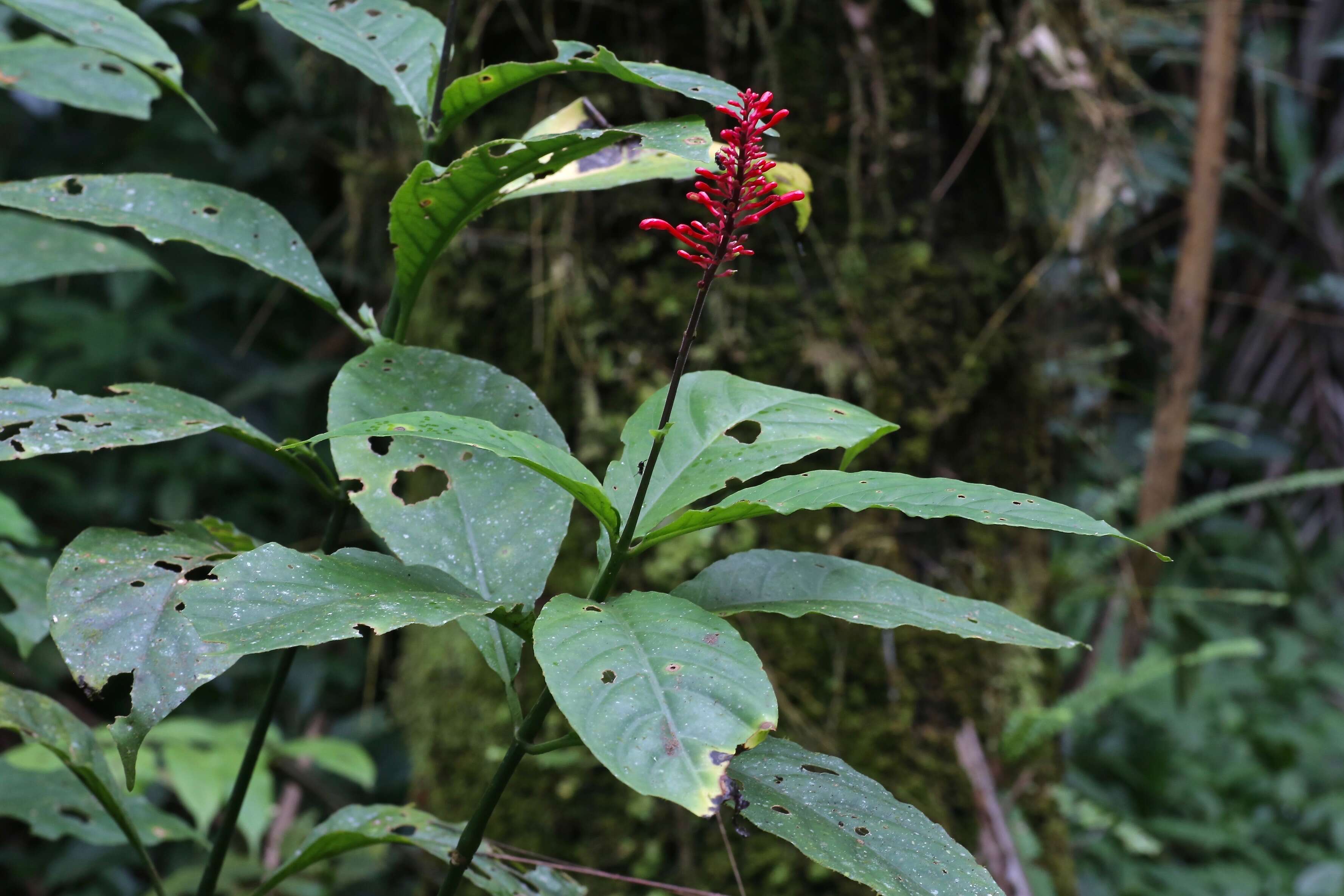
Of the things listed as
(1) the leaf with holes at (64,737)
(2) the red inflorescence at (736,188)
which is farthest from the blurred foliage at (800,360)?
(2) the red inflorescence at (736,188)

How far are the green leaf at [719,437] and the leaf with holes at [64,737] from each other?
1.53 feet


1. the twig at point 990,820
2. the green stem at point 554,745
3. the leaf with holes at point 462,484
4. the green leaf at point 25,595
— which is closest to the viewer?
the green stem at point 554,745

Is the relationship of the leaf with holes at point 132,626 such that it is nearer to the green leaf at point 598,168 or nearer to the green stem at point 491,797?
the green stem at point 491,797

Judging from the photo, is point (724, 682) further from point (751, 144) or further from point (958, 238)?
point (958, 238)

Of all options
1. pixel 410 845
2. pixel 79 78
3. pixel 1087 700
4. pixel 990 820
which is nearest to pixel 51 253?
pixel 79 78

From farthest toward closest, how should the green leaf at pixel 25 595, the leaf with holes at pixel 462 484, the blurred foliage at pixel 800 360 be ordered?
the blurred foliage at pixel 800 360 → the green leaf at pixel 25 595 → the leaf with holes at pixel 462 484

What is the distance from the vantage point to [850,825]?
1.76 feet

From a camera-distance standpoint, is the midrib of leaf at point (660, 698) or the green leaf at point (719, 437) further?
the green leaf at point (719, 437)

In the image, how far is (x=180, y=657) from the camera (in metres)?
0.54

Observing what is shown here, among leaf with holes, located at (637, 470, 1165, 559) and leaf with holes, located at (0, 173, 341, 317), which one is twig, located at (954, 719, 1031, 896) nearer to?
leaf with holes, located at (637, 470, 1165, 559)

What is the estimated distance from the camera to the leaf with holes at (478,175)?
549 millimetres

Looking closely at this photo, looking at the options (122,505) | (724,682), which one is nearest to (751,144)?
(724,682)

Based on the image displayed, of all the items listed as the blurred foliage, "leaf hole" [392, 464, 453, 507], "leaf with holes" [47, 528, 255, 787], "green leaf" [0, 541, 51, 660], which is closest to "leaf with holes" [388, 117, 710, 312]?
"leaf hole" [392, 464, 453, 507]

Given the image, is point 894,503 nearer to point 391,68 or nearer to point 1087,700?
point 391,68
